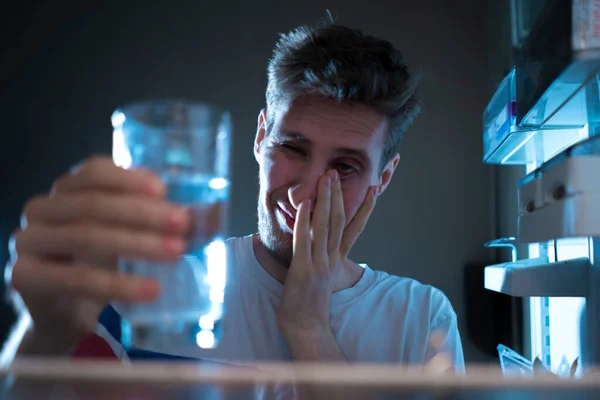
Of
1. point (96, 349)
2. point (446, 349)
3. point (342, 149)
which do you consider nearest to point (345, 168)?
point (342, 149)

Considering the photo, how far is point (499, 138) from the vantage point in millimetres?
566

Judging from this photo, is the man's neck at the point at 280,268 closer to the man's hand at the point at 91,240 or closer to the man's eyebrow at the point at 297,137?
the man's eyebrow at the point at 297,137

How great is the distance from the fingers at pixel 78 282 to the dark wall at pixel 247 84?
20cm

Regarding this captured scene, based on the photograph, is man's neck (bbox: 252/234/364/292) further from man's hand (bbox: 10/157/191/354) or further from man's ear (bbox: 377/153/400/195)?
man's hand (bbox: 10/157/191/354)

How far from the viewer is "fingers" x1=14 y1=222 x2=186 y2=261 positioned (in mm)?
291

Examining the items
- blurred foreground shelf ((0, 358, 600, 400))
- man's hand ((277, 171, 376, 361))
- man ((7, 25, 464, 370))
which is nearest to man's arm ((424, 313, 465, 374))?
man ((7, 25, 464, 370))

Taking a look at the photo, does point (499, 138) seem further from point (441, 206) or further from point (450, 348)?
point (450, 348)

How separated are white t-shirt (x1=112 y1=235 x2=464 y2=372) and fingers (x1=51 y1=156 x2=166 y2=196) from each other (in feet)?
1.15

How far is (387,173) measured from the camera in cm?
Answer: 67

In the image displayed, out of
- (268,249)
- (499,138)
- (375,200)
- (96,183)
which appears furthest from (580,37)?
(268,249)

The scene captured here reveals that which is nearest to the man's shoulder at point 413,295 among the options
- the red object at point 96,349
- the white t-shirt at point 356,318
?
the white t-shirt at point 356,318

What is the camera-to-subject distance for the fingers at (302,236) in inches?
25.6

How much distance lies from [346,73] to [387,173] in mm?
175

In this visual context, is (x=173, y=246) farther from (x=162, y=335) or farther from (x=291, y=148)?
(x=291, y=148)
